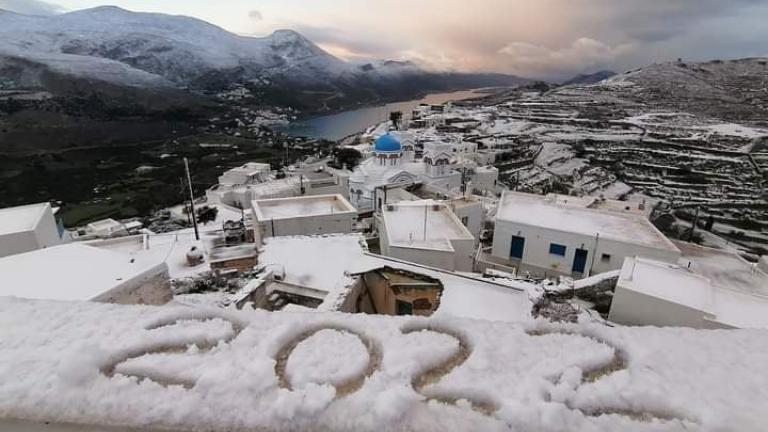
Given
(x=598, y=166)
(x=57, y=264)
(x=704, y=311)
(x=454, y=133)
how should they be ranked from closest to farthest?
(x=57, y=264) → (x=704, y=311) → (x=598, y=166) → (x=454, y=133)

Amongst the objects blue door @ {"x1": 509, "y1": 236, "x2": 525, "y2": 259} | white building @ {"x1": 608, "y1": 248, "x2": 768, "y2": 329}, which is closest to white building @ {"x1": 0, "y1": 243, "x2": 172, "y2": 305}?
white building @ {"x1": 608, "y1": 248, "x2": 768, "y2": 329}

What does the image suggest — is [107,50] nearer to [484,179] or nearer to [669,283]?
[484,179]

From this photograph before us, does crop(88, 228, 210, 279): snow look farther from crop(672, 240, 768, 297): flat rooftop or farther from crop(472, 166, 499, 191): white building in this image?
crop(472, 166, 499, 191): white building

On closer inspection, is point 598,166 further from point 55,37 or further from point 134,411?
point 55,37

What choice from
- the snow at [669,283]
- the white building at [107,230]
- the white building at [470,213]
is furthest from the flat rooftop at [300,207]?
the white building at [107,230]

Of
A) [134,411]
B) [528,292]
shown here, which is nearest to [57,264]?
[134,411]

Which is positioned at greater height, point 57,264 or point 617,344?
point 617,344

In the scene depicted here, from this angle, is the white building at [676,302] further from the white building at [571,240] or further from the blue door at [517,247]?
the blue door at [517,247]
